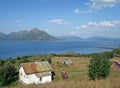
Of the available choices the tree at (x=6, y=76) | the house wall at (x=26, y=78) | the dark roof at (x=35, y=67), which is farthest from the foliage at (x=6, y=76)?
the dark roof at (x=35, y=67)

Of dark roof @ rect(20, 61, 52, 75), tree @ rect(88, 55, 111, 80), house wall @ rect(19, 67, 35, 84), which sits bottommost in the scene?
house wall @ rect(19, 67, 35, 84)

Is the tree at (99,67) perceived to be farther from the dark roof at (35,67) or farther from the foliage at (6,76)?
the foliage at (6,76)

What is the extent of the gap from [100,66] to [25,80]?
16146 mm

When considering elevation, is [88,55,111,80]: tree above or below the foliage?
above

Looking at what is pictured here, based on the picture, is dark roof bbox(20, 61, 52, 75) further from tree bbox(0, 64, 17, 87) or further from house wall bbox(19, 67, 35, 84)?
tree bbox(0, 64, 17, 87)

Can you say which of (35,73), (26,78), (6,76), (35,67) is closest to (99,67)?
(35,73)

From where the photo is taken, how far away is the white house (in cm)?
3594

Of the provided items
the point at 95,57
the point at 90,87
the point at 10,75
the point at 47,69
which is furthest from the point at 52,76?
the point at 90,87

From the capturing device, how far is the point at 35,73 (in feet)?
119

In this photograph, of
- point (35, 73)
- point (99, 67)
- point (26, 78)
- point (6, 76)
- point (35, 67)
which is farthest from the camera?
point (35, 67)

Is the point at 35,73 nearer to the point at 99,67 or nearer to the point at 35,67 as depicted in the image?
the point at 35,67

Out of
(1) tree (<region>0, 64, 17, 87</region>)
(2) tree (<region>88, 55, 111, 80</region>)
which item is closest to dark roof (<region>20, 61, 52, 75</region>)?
(1) tree (<region>0, 64, 17, 87</region>)

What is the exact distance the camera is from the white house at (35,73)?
118ft

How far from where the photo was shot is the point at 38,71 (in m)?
36.8
